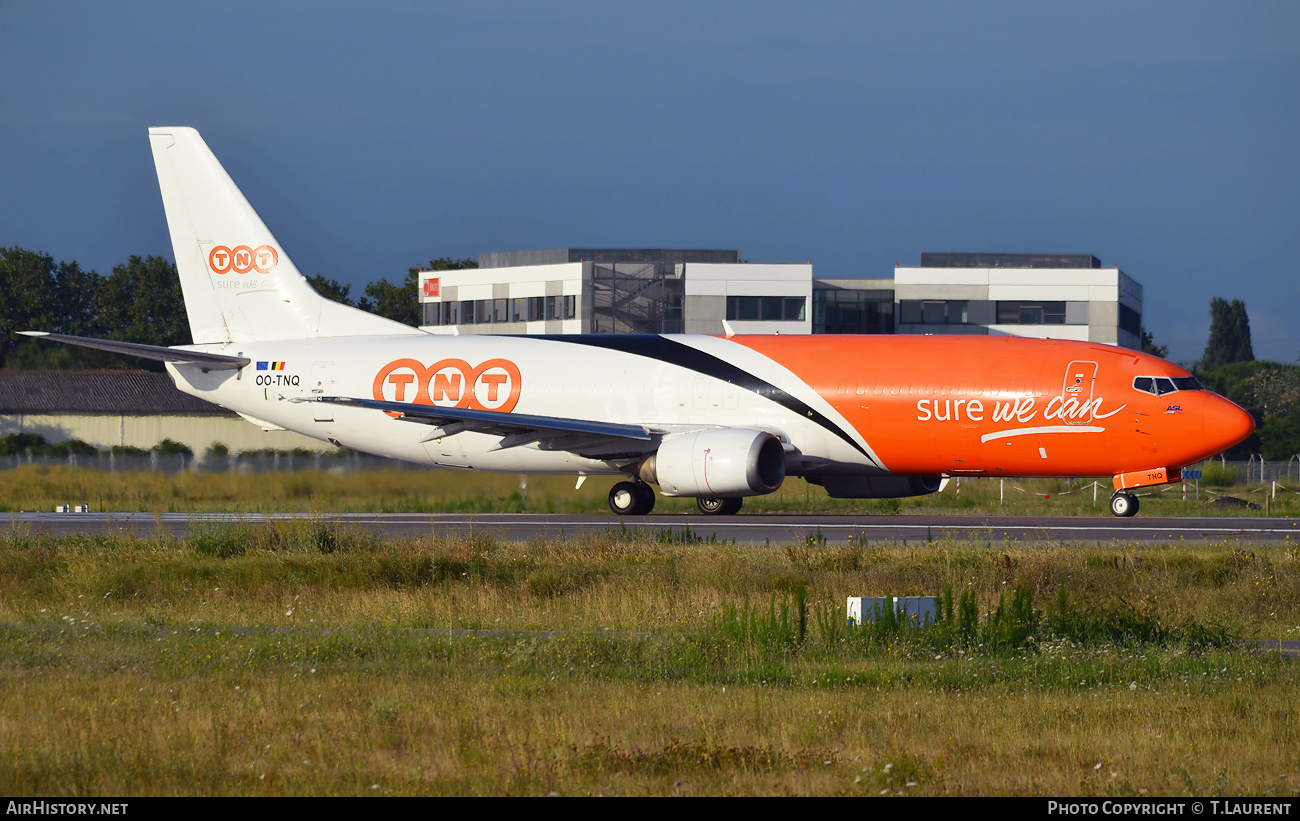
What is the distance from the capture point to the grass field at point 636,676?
8.00 meters

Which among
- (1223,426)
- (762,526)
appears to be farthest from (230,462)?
(1223,426)

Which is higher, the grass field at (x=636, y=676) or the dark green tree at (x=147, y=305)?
the dark green tree at (x=147, y=305)

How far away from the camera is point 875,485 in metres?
31.3

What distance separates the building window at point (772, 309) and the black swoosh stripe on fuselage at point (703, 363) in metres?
37.6

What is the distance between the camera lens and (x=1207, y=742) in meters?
8.75

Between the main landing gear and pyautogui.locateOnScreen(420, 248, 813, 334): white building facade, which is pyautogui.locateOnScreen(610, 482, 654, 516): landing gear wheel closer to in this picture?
the main landing gear

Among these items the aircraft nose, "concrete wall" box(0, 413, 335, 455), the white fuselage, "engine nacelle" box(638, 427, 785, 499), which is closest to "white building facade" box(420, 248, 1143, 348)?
"concrete wall" box(0, 413, 335, 455)

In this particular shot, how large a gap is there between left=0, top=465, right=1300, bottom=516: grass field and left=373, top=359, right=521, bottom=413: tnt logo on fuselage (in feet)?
7.37

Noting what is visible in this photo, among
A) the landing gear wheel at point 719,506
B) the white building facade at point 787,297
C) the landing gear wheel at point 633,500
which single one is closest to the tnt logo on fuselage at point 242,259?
the landing gear wheel at point 633,500

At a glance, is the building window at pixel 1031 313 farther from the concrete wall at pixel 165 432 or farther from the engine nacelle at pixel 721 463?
the engine nacelle at pixel 721 463

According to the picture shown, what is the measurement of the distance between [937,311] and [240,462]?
43.8 meters

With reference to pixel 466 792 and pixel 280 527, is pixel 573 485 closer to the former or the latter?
pixel 280 527
